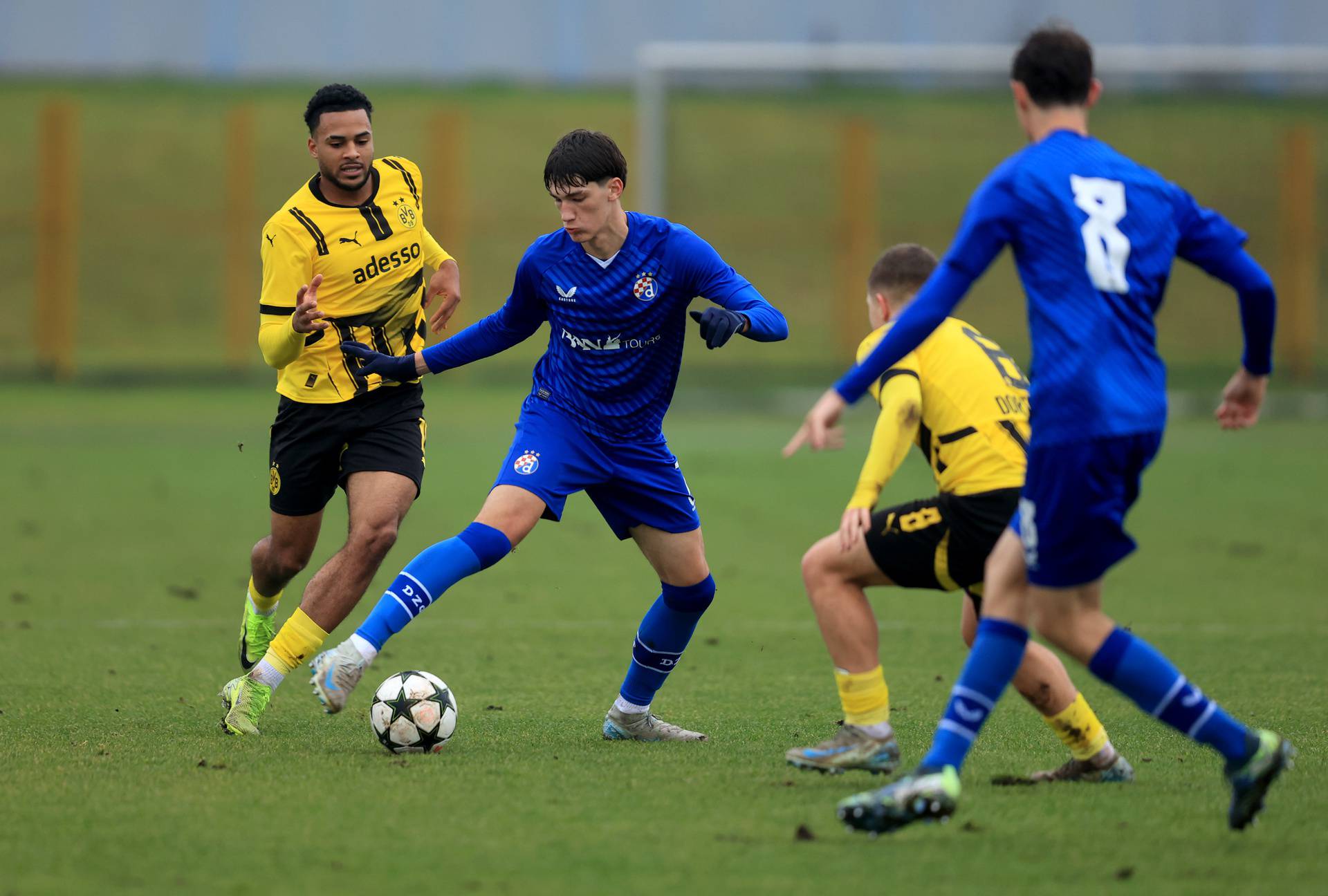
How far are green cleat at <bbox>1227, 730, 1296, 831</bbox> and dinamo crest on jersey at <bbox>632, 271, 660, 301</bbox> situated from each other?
2.64 m

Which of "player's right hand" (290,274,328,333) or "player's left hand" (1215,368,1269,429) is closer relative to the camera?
"player's left hand" (1215,368,1269,429)

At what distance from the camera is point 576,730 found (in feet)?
20.5

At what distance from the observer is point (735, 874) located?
13.8ft

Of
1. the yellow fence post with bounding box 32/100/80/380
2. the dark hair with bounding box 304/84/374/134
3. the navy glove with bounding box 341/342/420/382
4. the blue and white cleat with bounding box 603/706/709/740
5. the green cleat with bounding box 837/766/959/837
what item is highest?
the dark hair with bounding box 304/84/374/134

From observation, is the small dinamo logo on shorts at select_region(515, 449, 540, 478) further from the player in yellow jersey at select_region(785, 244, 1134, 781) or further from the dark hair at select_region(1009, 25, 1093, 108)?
the dark hair at select_region(1009, 25, 1093, 108)

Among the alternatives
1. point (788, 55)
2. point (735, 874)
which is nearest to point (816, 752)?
point (735, 874)

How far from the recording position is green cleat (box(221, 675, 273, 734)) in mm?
6027

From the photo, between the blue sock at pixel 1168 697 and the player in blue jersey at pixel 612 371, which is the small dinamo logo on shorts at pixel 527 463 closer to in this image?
the player in blue jersey at pixel 612 371

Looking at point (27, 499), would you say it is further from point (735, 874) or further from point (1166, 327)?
point (1166, 327)

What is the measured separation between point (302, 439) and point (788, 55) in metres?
17.4

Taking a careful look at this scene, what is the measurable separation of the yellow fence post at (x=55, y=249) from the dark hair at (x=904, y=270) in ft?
75.2

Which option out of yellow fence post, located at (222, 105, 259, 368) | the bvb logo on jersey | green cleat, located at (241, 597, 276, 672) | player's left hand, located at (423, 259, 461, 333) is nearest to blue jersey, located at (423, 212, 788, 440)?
player's left hand, located at (423, 259, 461, 333)

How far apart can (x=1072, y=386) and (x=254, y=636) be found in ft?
13.2

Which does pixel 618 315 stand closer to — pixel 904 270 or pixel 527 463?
pixel 527 463
